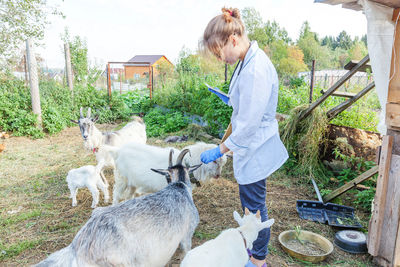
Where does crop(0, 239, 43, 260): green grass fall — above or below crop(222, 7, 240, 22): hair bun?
below

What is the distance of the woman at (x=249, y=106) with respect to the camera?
200 cm

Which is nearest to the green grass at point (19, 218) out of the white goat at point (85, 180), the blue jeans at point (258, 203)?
the white goat at point (85, 180)

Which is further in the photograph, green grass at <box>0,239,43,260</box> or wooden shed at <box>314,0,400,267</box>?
green grass at <box>0,239,43,260</box>

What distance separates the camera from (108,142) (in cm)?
582

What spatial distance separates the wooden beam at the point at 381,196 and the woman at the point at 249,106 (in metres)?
1.36

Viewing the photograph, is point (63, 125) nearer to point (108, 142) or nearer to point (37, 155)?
point (37, 155)

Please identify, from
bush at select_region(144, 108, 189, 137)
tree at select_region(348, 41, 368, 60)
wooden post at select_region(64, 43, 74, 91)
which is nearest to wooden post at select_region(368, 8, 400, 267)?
bush at select_region(144, 108, 189, 137)

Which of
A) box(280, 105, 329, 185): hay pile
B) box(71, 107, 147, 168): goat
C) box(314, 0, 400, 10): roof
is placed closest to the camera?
box(314, 0, 400, 10): roof

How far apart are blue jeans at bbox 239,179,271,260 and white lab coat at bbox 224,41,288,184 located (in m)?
0.11

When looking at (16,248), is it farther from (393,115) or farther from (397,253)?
(393,115)

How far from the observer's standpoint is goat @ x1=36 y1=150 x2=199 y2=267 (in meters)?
1.96

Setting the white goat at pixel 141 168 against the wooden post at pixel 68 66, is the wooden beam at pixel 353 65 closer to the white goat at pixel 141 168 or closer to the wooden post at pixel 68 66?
the white goat at pixel 141 168

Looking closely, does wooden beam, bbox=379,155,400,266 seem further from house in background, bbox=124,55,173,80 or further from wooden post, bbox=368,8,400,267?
house in background, bbox=124,55,173,80

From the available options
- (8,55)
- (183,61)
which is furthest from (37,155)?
(183,61)
